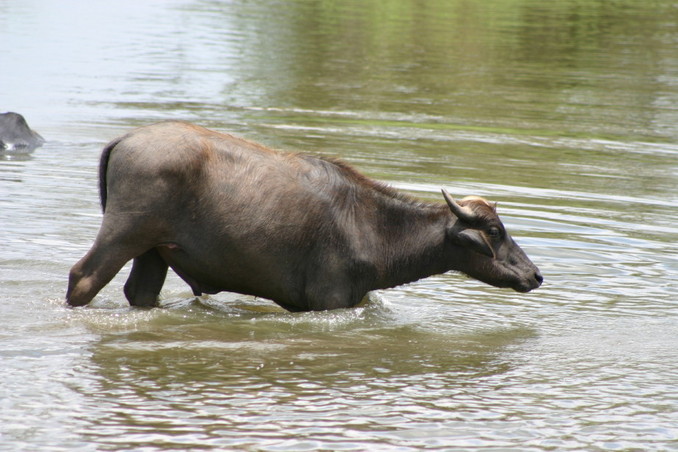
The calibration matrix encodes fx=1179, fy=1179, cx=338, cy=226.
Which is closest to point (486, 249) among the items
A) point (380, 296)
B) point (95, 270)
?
point (380, 296)

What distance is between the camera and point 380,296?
10984mm

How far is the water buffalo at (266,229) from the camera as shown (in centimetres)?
919

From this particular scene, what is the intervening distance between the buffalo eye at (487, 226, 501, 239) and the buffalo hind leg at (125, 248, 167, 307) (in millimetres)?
2782

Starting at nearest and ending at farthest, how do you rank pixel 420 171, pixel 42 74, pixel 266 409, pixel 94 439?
pixel 94 439 < pixel 266 409 < pixel 420 171 < pixel 42 74

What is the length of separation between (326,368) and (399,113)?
14.8 m

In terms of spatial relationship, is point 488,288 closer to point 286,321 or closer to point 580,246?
point 580,246

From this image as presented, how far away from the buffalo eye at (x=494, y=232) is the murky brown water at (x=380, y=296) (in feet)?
2.57

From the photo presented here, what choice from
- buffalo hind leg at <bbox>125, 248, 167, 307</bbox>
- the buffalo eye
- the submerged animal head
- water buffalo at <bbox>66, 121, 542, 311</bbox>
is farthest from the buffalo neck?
buffalo hind leg at <bbox>125, 248, 167, 307</bbox>

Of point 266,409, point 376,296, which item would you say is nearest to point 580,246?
point 376,296

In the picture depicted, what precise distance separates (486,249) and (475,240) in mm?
161

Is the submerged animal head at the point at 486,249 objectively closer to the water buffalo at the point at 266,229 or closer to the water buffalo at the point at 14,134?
the water buffalo at the point at 266,229

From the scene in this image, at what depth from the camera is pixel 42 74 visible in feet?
86.1

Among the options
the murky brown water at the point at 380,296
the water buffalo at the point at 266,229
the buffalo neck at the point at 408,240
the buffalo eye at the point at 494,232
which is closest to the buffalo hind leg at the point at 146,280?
the water buffalo at the point at 266,229

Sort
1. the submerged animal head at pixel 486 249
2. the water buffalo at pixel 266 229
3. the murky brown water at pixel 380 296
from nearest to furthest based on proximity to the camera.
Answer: the murky brown water at pixel 380 296, the water buffalo at pixel 266 229, the submerged animal head at pixel 486 249
